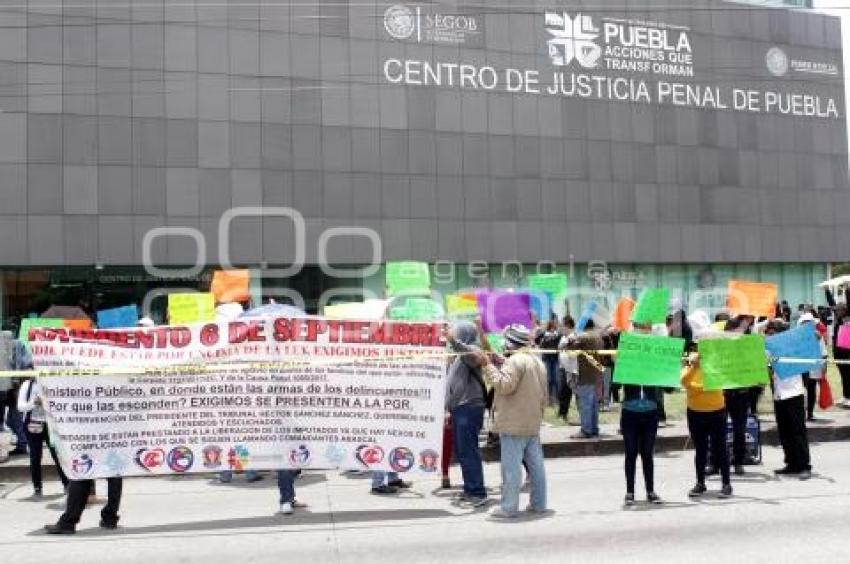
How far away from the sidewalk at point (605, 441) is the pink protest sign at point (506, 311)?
5.58 feet

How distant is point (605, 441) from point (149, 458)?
660cm

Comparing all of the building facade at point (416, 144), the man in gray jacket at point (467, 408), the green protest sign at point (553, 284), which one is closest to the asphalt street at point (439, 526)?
the man in gray jacket at point (467, 408)

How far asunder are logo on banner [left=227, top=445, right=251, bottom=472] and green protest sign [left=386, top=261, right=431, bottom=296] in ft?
21.2

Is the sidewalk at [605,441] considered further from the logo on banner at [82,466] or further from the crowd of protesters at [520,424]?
the logo on banner at [82,466]

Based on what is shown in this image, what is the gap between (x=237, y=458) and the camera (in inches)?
343

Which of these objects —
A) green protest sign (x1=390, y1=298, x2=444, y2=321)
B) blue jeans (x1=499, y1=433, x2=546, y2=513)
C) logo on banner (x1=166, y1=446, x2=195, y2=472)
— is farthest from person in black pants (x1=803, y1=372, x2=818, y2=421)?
logo on banner (x1=166, y1=446, x2=195, y2=472)

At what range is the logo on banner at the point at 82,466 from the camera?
831 centimetres

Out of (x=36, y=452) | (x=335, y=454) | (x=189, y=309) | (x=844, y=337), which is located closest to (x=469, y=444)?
(x=335, y=454)

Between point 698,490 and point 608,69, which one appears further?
point 608,69

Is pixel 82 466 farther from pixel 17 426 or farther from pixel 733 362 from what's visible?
pixel 733 362

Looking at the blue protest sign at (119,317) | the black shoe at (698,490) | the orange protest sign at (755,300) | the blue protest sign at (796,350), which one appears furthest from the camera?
the blue protest sign at (119,317)

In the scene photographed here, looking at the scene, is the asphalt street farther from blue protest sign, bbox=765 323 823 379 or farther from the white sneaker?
blue protest sign, bbox=765 323 823 379

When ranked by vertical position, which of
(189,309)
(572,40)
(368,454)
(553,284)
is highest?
(572,40)

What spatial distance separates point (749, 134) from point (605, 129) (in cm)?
810
